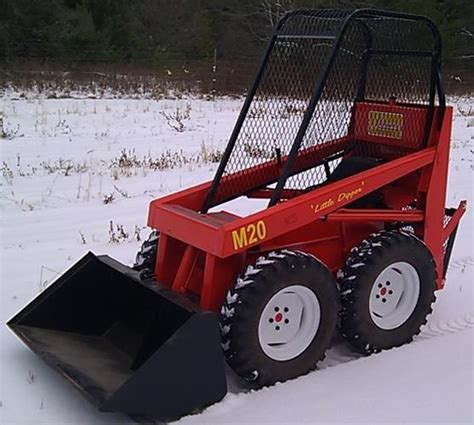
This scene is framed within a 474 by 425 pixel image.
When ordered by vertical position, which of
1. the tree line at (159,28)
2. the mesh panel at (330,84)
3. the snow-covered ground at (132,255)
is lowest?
the snow-covered ground at (132,255)

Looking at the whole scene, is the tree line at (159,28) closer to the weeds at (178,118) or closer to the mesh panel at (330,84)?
the weeds at (178,118)

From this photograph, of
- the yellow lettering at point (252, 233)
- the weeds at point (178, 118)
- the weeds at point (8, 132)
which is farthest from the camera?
the weeds at point (178, 118)

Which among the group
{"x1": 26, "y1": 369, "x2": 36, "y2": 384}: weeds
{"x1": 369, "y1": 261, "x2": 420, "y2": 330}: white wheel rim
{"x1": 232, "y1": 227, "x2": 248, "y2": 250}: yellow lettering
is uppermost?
{"x1": 232, "y1": 227, "x2": 248, "y2": 250}: yellow lettering

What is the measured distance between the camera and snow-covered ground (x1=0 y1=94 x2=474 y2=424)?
340cm

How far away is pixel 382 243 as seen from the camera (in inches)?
155

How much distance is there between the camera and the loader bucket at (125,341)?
3.12 metres

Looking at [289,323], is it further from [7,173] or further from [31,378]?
[7,173]

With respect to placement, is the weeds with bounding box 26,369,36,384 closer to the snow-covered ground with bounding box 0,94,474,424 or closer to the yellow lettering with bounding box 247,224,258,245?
the snow-covered ground with bounding box 0,94,474,424

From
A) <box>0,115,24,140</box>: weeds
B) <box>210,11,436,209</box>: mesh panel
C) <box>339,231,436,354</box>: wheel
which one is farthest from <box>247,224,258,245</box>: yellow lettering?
<box>0,115,24,140</box>: weeds

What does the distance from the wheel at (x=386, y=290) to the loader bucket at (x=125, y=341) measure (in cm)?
90

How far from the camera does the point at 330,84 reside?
4.20 meters

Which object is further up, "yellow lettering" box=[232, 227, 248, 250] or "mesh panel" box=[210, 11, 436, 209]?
"mesh panel" box=[210, 11, 436, 209]

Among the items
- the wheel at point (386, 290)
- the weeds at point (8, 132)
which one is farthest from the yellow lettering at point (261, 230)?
the weeds at point (8, 132)

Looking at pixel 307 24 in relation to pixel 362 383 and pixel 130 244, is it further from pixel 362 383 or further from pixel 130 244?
pixel 130 244
